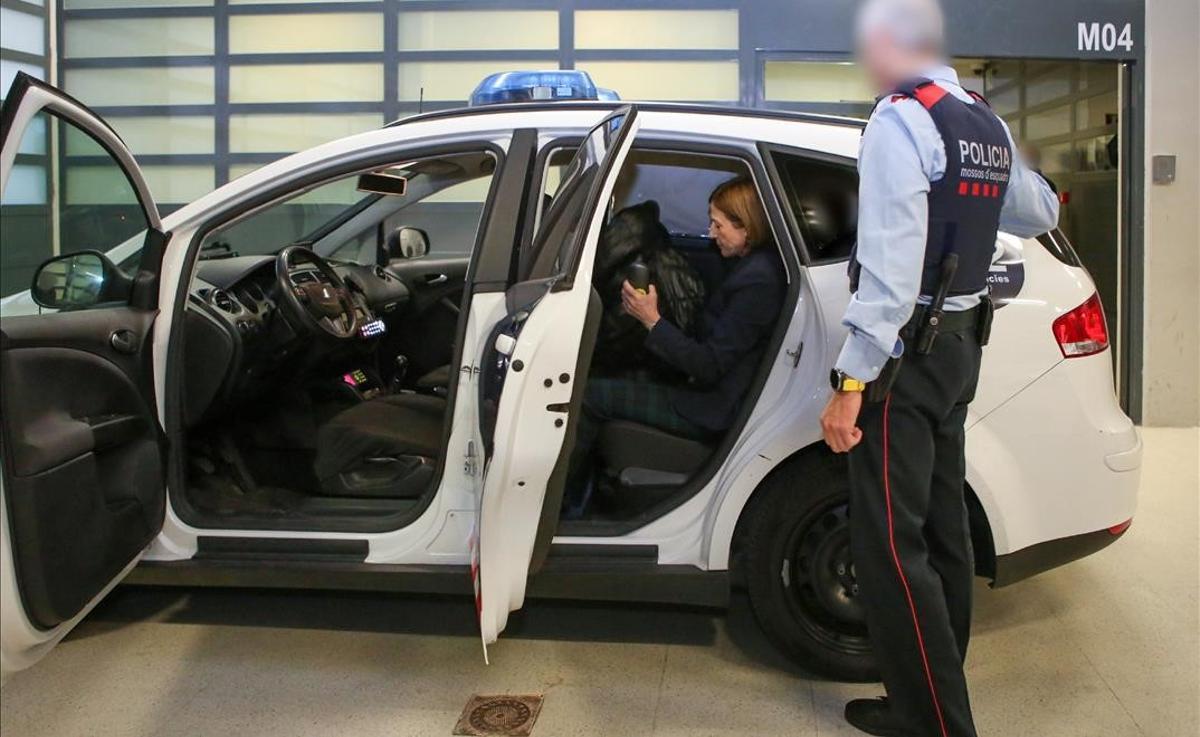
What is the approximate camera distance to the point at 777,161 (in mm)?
2707

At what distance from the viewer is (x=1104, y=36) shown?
584 cm

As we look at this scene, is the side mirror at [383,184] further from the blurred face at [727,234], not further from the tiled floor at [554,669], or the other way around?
the tiled floor at [554,669]

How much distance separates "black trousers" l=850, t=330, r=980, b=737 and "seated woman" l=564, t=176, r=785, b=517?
613 millimetres

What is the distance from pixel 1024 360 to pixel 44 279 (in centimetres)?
243

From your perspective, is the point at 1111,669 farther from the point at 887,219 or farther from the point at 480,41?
the point at 480,41

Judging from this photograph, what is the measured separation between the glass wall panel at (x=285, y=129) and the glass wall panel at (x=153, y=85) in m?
0.27

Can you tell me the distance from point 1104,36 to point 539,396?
16.7ft

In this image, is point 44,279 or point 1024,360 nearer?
point 44,279

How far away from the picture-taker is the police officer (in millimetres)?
2053

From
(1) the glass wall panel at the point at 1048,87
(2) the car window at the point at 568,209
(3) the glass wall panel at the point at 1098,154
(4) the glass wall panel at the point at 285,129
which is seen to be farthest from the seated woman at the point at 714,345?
(3) the glass wall panel at the point at 1098,154

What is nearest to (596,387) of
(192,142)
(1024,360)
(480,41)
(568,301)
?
(568,301)

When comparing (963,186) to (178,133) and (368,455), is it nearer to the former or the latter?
(368,455)

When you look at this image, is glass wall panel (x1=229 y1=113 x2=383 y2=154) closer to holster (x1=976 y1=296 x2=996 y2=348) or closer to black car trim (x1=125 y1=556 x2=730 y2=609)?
black car trim (x1=125 y1=556 x2=730 y2=609)

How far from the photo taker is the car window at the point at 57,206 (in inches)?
89.3
